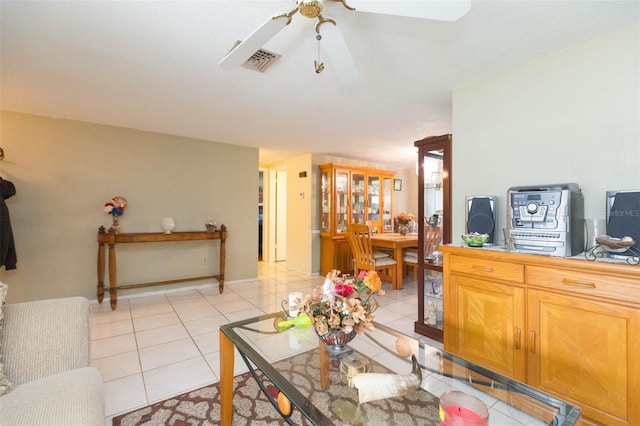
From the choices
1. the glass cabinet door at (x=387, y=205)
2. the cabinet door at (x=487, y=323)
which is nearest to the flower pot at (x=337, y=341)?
the cabinet door at (x=487, y=323)

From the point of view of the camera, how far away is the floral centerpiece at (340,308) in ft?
4.23

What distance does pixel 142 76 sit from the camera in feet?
7.18

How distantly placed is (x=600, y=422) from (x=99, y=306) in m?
4.48

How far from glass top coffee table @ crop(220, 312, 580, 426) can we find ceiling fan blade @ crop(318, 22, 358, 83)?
1.44m

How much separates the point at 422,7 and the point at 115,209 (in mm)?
3801

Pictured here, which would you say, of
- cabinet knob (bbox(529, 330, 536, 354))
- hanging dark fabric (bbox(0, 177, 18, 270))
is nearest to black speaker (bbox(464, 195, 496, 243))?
cabinet knob (bbox(529, 330, 536, 354))

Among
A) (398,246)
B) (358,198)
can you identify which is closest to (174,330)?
(398,246)

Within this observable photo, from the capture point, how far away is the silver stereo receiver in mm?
1593

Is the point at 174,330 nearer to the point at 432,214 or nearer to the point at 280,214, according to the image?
the point at 432,214

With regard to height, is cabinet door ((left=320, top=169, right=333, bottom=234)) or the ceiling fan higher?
the ceiling fan

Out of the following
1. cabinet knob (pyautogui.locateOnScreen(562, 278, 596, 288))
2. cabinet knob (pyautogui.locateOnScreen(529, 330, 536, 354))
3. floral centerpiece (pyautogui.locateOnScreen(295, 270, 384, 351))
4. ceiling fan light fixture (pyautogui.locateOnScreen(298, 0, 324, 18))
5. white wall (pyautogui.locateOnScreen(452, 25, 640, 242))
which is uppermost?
ceiling fan light fixture (pyautogui.locateOnScreen(298, 0, 324, 18))

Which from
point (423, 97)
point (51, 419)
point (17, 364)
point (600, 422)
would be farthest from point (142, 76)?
point (600, 422)

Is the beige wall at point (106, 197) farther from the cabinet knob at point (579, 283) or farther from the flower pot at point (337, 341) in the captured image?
the cabinet knob at point (579, 283)

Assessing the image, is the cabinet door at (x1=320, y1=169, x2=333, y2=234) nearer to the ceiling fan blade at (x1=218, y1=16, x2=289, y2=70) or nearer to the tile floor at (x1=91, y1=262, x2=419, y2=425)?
the tile floor at (x1=91, y1=262, x2=419, y2=425)
